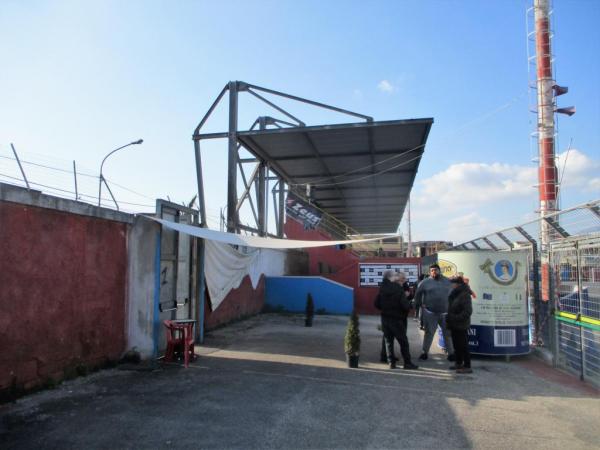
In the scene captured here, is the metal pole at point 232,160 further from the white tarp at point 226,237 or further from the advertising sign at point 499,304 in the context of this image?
the advertising sign at point 499,304

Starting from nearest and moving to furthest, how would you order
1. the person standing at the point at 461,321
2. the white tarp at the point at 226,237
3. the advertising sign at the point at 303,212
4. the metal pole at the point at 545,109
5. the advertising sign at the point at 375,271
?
the person standing at the point at 461,321 → the white tarp at the point at 226,237 → the advertising sign at the point at 375,271 → the advertising sign at the point at 303,212 → the metal pole at the point at 545,109

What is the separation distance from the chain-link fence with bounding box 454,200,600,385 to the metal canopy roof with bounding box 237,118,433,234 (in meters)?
4.88

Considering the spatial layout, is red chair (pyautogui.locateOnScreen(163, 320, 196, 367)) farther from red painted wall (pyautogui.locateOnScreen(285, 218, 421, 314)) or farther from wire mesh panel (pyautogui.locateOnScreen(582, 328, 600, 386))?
red painted wall (pyautogui.locateOnScreen(285, 218, 421, 314))

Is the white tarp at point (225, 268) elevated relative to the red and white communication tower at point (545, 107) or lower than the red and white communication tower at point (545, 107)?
lower

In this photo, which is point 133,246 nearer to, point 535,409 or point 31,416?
point 31,416

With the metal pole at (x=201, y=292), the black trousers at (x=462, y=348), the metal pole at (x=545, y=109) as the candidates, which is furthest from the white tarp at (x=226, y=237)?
the metal pole at (x=545, y=109)

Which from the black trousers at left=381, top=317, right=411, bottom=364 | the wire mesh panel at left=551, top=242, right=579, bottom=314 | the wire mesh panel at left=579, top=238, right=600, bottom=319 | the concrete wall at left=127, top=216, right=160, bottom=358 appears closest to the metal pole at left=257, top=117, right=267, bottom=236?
the concrete wall at left=127, top=216, right=160, bottom=358

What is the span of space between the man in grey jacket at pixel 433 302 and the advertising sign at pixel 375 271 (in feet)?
30.0

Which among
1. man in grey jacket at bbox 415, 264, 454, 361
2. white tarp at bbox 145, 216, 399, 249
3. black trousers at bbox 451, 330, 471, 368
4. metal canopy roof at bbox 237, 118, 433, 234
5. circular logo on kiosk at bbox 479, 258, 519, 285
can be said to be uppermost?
metal canopy roof at bbox 237, 118, 433, 234

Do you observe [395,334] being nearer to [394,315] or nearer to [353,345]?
[394,315]

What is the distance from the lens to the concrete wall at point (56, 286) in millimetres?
5285

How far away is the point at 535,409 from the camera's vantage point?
539 centimetres

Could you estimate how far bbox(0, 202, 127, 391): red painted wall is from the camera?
208 inches

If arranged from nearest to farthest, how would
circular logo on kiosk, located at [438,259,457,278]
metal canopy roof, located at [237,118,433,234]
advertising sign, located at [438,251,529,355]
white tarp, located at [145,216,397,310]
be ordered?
1. advertising sign, located at [438,251,529,355]
2. white tarp, located at [145,216,397,310]
3. circular logo on kiosk, located at [438,259,457,278]
4. metal canopy roof, located at [237,118,433,234]
